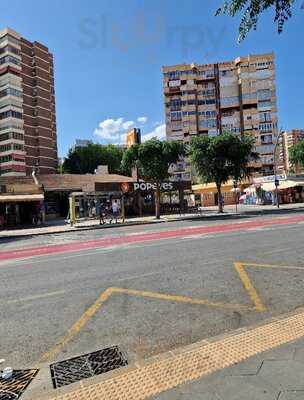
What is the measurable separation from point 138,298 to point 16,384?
3042mm

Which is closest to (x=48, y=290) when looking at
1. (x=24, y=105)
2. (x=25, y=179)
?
(x=25, y=179)

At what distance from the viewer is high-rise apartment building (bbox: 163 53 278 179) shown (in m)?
95.1

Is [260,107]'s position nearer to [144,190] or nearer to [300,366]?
[144,190]

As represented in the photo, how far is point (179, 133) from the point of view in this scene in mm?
99562

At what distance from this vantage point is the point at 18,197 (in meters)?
32.8

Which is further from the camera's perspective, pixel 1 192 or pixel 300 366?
pixel 1 192

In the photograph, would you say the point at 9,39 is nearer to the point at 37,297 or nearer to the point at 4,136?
the point at 4,136

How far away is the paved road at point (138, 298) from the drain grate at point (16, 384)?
24cm

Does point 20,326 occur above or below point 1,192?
below

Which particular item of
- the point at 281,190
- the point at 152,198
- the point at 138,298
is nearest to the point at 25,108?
the point at 152,198

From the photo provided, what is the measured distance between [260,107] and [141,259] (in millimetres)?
91797

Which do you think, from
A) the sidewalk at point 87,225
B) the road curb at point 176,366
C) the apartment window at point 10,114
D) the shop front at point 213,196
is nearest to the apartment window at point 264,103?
the shop front at point 213,196

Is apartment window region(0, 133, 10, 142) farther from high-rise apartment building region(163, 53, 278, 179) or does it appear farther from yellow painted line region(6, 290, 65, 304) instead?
yellow painted line region(6, 290, 65, 304)

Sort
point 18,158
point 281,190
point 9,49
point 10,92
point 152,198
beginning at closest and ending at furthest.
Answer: point 152,198 → point 281,190 → point 18,158 → point 10,92 → point 9,49
